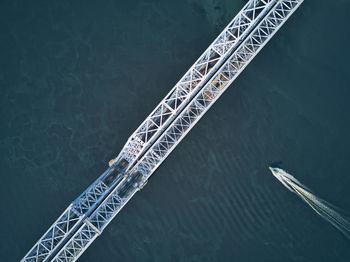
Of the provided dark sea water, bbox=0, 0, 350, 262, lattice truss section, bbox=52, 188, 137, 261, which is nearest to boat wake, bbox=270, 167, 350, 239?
dark sea water, bbox=0, 0, 350, 262

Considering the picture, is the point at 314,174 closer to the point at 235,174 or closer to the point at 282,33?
the point at 235,174

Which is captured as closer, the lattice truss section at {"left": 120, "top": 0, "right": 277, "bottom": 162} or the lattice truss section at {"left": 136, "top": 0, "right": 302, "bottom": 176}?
the lattice truss section at {"left": 120, "top": 0, "right": 277, "bottom": 162}

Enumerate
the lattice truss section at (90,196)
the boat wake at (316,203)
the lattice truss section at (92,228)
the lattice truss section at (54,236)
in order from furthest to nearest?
the boat wake at (316,203)
the lattice truss section at (90,196)
the lattice truss section at (92,228)
the lattice truss section at (54,236)

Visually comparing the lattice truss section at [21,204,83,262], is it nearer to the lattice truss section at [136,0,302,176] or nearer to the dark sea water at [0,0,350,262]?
the dark sea water at [0,0,350,262]

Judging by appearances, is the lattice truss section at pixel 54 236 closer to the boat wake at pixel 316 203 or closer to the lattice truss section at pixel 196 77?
the lattice truss section at pixel 196 77

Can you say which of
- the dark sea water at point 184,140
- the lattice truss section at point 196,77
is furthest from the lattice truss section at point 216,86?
the dark sea water at point 184,140

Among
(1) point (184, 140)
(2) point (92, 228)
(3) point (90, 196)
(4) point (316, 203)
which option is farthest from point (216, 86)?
(2) point (92, 228)

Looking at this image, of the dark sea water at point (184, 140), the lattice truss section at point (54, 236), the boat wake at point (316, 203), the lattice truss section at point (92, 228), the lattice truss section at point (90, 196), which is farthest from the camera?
the boat wake at point (316, 203)
